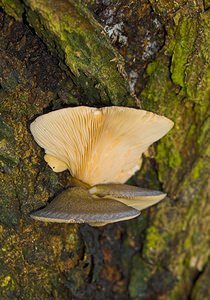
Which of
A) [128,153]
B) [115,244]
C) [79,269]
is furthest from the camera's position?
[115,244]

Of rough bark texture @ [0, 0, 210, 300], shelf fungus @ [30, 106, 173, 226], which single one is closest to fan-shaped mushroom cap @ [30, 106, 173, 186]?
shelf fungus @ [30, 106, 173, 226]

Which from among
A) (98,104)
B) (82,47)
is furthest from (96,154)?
(82,47)

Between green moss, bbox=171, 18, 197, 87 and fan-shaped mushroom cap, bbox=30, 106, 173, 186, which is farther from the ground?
green moss, bbox=171, 18, 197, 87

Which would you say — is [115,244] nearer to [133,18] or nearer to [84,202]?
[84,202]

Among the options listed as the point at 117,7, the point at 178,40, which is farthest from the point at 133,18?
the point at 178,40

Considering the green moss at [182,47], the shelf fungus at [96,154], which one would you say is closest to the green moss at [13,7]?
the shelf fungus at [96,154]

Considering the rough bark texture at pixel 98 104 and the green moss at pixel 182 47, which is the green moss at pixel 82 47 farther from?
the green moss at pixel 182 47

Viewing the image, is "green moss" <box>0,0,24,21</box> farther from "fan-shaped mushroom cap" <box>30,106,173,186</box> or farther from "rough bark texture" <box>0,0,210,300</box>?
"fan-shaped mushroom cap" <box>30,106,173,186</box>
